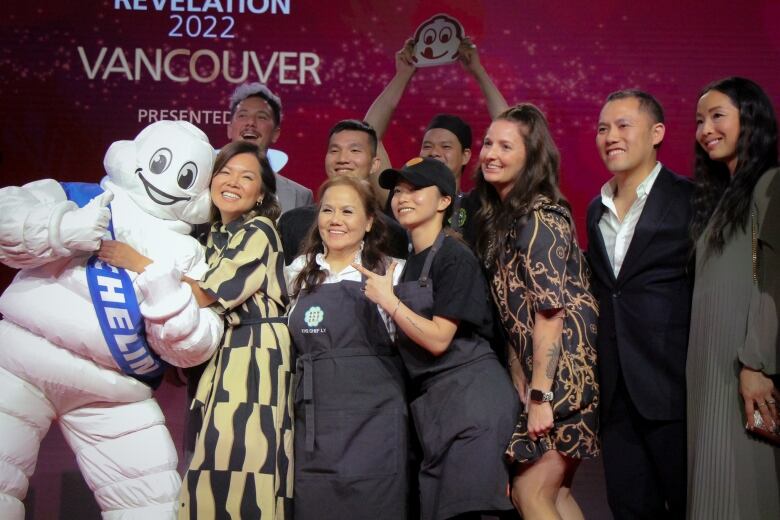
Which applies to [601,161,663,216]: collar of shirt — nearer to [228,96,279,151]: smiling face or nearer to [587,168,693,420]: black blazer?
[587,168,693,420]: black blazer

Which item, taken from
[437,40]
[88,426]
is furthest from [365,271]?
[437,40]

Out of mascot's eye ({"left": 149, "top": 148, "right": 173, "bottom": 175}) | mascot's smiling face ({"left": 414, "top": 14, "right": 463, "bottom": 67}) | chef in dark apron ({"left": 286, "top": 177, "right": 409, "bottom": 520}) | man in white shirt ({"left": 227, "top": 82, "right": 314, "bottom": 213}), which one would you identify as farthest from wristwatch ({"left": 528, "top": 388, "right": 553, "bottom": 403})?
mascot's smiling face ({"left": 414, "top": 14, "right": 463, "bottom": 67})

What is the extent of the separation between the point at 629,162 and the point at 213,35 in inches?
118

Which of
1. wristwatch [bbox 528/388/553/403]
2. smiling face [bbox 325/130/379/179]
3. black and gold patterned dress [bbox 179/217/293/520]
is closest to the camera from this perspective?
wristwatch [bbox 528/388/553/403]

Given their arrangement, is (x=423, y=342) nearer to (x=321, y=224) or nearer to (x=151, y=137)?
(x=321, y=224)

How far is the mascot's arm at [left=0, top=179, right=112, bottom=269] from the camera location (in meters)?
2.52

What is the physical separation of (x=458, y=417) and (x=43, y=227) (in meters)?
1.43

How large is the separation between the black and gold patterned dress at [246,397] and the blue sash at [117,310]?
245 millimetres

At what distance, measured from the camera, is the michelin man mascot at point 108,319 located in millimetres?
2559

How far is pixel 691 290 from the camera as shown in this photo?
268 cm

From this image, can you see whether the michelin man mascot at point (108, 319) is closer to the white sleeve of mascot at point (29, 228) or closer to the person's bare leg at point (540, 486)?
the white sleeve of mascot at point (29, 228)

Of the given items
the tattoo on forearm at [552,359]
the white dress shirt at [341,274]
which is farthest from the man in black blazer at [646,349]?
the white dress shirt at [341,274]

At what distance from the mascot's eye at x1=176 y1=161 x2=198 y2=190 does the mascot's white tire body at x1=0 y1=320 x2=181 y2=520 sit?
2.25 feet

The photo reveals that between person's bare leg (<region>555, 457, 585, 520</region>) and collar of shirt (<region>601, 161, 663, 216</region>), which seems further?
collar of shirt (<region>601, 161, 663, 216</region>)
